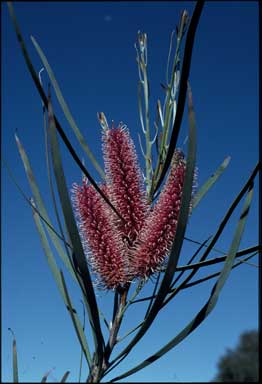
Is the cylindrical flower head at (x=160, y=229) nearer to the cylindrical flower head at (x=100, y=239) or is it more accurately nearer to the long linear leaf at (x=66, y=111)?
the cylindrical flower head at (x=100, y=239)

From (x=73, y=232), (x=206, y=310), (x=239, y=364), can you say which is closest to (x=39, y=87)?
(x=73, y=232)

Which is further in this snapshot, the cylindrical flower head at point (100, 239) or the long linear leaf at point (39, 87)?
the cylindrical flower head at point (100, 239)

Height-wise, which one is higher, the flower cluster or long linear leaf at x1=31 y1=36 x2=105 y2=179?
long linear leaf at x1=31 y1=36 x2=105 y2=179

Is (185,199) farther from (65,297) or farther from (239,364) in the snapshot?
(239,364)

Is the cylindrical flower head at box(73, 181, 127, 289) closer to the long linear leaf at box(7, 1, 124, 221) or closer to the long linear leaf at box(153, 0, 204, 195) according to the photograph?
the long linear leaf at box(7, 1, 124, 221)

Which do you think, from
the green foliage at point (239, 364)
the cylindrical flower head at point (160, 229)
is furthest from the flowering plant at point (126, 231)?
the green foliage at point (239, 364)

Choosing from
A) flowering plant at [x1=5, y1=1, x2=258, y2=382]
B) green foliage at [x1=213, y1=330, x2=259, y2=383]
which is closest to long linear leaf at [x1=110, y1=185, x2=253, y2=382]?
flowering plant at [x1=5, y1=1, x2=258, y2=382]


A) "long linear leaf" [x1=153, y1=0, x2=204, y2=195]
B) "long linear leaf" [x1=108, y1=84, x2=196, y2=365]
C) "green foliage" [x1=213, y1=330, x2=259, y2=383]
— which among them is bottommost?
"long linear leaf" [x1=108, y1=84, x2=196, y2=365]
